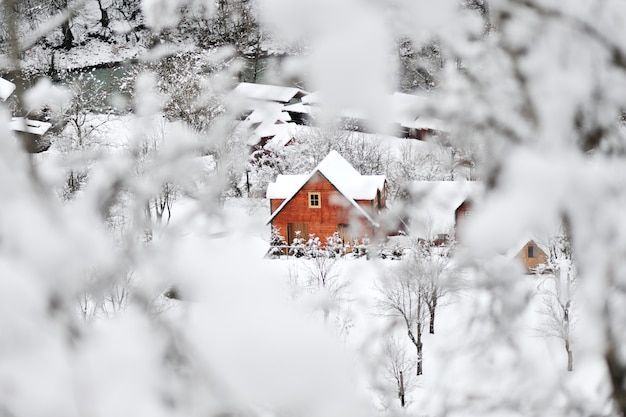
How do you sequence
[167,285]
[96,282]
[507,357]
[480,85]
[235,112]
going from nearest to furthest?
[96,282] → [167,285] → [480,85] → [507,357] → [235,112]

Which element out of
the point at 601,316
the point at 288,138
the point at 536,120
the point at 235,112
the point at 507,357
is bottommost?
the point at 507,357

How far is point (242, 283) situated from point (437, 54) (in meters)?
0.60

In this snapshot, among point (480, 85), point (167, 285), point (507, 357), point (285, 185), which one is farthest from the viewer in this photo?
point (285, 185)

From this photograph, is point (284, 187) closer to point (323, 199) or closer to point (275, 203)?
point (275, 203)

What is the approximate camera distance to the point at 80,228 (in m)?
0.95

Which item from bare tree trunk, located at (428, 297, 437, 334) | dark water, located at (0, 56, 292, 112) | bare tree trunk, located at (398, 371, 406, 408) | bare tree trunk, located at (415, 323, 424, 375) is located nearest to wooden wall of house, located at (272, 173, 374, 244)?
dark water, located at (0, 56, 292, 112)

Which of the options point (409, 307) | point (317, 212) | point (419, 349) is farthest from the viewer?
point (317, 212)

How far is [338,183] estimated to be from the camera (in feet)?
54.7

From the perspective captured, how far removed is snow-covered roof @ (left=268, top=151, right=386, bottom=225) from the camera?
16344mm

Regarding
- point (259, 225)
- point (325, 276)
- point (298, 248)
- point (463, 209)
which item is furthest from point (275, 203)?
point (259, 225)

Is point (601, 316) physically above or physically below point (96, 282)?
below

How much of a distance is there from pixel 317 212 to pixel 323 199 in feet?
1.29

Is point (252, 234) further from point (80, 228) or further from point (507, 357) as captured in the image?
point (507, 357)

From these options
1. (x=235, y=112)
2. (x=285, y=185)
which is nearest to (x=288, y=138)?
(x=285, y=185)
